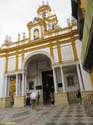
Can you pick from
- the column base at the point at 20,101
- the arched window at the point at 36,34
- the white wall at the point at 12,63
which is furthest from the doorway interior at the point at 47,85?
the arched window at the point at 36,34

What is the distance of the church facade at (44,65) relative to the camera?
1314 centimetres

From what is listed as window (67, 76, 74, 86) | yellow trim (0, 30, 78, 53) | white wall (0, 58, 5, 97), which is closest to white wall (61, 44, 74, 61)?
yellow trim (0, 30, 78, 53)

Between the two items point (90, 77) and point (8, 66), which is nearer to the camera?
point (90, 77)

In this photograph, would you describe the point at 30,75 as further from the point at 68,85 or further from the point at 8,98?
the point at 68,85

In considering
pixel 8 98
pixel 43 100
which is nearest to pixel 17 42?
pixel 8 98

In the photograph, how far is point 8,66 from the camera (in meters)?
16.1

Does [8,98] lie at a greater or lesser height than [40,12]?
lesser

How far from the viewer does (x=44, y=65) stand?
1752 centimetres

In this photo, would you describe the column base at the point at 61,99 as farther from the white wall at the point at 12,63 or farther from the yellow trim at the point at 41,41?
the white wall at the point at 12,63

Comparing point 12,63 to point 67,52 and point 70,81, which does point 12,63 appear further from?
point 70,81

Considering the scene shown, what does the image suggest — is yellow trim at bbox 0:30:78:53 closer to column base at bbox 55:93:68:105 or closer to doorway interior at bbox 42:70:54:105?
doorway interior at bbox 42:70:54:105

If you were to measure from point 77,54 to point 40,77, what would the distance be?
263 inches

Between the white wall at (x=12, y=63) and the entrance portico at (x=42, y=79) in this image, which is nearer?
the entrance portico at (x=42, y=79)

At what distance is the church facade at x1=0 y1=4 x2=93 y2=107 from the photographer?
13143 mm
